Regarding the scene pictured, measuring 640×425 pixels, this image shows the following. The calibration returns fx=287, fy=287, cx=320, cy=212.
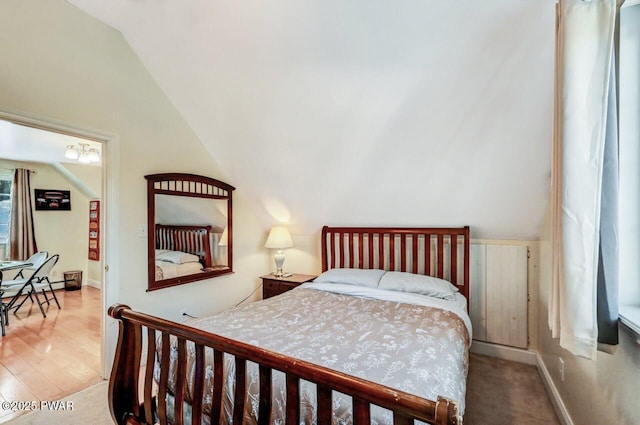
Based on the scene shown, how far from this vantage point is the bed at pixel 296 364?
914mm

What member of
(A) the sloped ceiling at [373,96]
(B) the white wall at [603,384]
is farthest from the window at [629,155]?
(A) the sloped ceiling at [373,96]

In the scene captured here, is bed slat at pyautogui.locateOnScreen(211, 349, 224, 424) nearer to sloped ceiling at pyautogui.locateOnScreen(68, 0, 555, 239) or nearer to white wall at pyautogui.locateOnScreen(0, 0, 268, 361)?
white wall at pyautogui.locateOnScreen(0, 0, 268, 361)

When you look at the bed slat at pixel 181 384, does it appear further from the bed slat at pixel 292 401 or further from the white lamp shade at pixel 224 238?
the white lamp shade at pixel 224 238

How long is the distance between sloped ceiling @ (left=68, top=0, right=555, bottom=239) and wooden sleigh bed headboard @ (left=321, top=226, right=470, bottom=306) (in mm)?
133

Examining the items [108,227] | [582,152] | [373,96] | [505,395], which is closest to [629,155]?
[582,152]

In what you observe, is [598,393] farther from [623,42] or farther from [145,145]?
[145,145]

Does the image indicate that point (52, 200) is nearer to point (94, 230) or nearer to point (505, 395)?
point (94, 230)

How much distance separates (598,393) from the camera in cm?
136

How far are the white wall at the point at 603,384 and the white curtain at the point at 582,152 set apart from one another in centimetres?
20

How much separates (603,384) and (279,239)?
2.87 m

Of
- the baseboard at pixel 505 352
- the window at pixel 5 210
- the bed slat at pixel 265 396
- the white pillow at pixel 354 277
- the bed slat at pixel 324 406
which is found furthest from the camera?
the window at pixel 5 210

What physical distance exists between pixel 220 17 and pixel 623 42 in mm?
2243

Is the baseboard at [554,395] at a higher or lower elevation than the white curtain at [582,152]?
lower

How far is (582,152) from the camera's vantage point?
Answer: 1.09 metres
